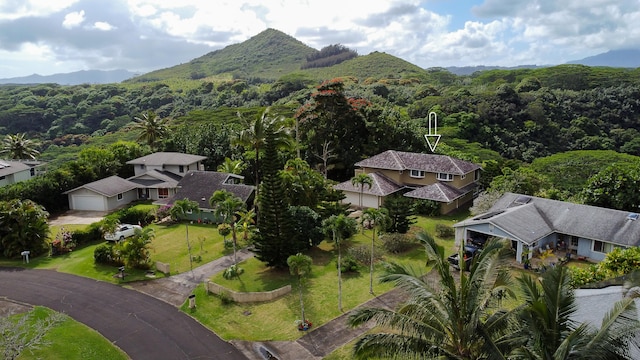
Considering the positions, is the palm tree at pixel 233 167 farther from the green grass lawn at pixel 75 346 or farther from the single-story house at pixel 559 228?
the green grass lawn at pixel 75 346

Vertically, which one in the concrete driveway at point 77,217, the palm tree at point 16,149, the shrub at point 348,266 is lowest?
the shrub at point 348,266

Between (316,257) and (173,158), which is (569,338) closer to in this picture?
(316,257)

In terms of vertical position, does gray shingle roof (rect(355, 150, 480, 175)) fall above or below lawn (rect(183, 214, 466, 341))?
above

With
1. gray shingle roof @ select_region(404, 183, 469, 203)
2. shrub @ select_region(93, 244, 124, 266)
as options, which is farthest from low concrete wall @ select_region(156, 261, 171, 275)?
gray shingle roof @ select_region(404, 183, 469, 203)

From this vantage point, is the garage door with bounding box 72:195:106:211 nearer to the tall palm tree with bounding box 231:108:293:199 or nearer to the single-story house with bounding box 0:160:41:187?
the single-story house with bounding box 0:160:41:187

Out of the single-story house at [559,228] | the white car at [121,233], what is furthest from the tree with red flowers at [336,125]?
the white car at [121,233]

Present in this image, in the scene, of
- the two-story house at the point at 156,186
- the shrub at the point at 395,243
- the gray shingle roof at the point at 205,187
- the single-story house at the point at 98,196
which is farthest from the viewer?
the single-story house at the point at 98,196
